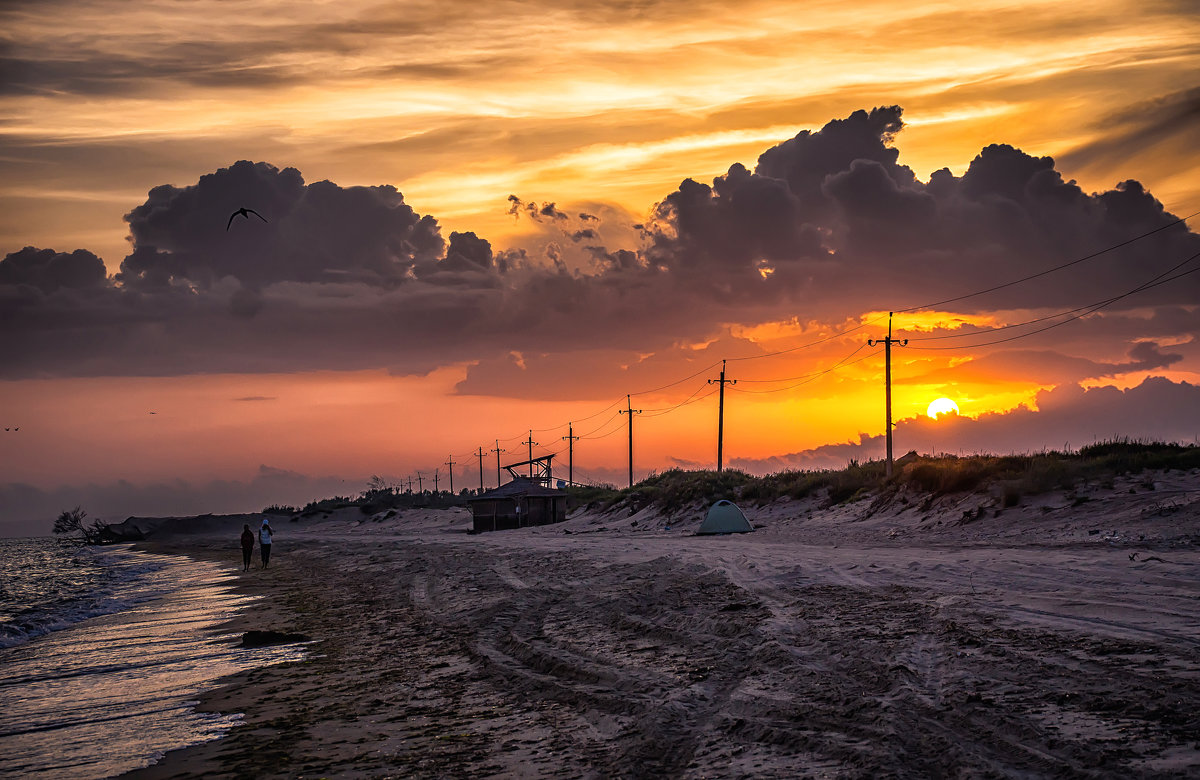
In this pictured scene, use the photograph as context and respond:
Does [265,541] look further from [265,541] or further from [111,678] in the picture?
[111,678]

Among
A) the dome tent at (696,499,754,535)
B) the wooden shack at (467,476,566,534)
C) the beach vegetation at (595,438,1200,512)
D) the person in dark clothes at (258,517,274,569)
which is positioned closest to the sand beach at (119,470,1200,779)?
the beach vegetation at (595,438,1200,512)

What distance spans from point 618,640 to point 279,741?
190 inches

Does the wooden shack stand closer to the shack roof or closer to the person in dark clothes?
the shack roof

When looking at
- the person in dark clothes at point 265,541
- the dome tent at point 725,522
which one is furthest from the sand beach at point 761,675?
the person in dark clothes at point 265,541

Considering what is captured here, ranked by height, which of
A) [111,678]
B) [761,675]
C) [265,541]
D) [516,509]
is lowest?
[516,509]

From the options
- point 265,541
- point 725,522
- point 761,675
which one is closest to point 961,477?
point 725,522

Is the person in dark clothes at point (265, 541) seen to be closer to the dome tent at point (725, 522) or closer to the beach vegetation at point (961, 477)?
the dome tent at point (725, 522)

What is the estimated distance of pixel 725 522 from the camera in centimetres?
3650

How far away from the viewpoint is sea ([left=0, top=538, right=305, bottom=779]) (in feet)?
28.6

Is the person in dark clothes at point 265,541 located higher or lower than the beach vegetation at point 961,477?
lower

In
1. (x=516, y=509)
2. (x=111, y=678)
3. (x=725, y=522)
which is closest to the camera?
(x=111, y=678)

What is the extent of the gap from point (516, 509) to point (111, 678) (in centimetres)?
5363

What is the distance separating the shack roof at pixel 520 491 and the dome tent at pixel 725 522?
31.2 meters

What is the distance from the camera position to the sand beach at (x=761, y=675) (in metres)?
6.64
